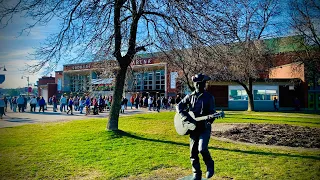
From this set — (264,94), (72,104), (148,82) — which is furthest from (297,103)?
(72,104)

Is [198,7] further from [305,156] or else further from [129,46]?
[305,156]

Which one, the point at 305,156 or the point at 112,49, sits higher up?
the point at 112,49

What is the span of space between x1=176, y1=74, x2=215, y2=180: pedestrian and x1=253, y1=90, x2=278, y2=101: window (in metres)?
27.3

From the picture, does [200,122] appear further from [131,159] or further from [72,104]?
[72,104]

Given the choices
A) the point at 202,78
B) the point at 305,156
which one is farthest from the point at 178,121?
the point at 305,156

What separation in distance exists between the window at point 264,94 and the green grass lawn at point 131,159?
22.9m

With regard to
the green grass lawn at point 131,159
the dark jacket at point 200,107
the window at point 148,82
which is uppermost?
the window at point 148,82

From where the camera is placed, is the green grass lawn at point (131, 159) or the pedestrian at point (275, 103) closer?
the green grass lawn at point (131, 159)

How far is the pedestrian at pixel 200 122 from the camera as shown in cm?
413

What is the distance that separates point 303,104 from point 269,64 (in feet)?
35.7

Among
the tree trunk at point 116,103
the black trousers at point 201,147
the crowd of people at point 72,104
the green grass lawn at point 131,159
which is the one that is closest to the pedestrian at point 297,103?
the crowd of people at point 72,104

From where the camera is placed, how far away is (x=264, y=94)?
2942 cm

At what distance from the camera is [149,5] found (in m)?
8.61

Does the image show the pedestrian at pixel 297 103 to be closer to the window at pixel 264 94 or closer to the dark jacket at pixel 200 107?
the window at pixel 264 94
